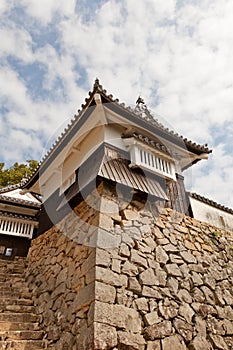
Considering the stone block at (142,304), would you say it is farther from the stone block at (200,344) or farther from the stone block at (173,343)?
the stone block at (200,344)

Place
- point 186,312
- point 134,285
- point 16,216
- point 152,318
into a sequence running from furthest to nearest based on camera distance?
point 16,216, point 186,312, point 134,285, point 152,318

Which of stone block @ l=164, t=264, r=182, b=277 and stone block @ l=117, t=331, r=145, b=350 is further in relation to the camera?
stone block @ l=164, t=264, r=182, b=277

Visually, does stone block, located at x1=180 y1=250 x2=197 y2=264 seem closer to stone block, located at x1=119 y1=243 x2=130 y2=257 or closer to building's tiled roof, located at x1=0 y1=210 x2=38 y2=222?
stone block, located at x1=119 y1=243 x2=130 y2=257

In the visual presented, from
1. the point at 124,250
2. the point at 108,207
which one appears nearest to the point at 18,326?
the point at 124,250

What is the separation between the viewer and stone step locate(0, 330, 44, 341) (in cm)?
442

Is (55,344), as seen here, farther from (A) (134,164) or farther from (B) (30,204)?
(B) (30,204)

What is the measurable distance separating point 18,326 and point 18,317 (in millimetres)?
243

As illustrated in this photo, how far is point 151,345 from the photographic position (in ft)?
13.3

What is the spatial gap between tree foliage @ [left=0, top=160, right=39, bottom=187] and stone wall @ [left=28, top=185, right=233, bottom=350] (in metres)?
12.3

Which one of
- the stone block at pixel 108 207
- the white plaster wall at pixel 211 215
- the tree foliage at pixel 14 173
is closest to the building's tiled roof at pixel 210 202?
the white plaster wall at pixel 211 215

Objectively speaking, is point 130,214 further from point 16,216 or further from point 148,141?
point 16,216

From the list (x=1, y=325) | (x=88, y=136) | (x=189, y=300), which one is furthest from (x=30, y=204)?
(x=189, y=300)

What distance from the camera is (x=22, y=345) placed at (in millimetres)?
4301

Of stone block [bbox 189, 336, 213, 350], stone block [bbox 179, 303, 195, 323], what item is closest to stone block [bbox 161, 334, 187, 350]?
stone block [bbox 189, 336, 213, 350]
